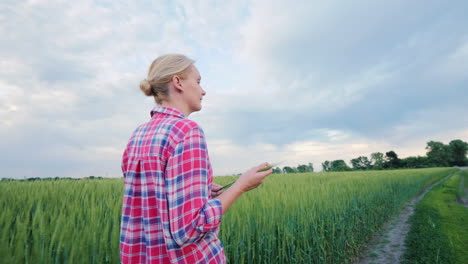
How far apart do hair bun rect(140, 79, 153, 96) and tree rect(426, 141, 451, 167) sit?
93407 millimetres

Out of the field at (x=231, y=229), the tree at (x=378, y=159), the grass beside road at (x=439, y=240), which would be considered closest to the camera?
the field at (x=231, y=229)

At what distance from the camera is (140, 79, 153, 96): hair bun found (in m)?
1.16

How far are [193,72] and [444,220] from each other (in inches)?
384

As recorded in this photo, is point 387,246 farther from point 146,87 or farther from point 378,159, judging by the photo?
point 378,159

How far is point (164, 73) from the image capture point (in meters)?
1.13

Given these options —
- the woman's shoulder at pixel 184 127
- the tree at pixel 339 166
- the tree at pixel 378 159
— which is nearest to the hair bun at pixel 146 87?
the woman's shoulder at pixel 184 127

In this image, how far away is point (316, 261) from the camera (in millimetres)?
3416

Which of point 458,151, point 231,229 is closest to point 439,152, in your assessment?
point 458,151

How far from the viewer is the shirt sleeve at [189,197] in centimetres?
91

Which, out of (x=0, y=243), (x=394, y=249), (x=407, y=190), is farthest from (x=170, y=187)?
(x=407, y=190)

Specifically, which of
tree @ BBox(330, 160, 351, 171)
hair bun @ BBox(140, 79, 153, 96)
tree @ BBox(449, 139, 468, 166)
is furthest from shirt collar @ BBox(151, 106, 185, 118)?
tree @ BBox(449, 139, 468, 166)

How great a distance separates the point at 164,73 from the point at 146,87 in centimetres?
11

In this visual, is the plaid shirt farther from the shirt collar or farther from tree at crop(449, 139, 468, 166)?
tree at crop(449, 139, 468, 166)

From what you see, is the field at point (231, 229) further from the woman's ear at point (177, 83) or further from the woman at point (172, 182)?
the woman's ear at point (177, 83)
